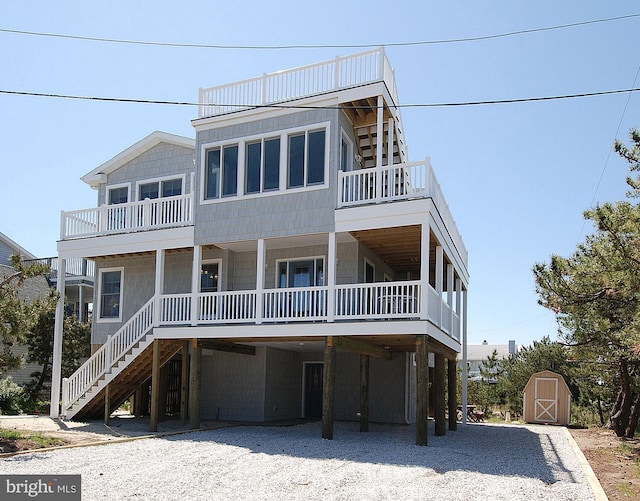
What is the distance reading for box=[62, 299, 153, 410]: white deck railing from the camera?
18.4 meters

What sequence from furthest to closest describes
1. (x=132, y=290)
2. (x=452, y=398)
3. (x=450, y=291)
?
(x=132, y=290), (x=452, y=398), (x=450, y=291)

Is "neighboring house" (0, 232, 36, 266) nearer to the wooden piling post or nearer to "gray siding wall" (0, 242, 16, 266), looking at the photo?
"gray siding wall" (0, 242, 16, 266)

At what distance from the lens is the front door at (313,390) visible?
22031mm

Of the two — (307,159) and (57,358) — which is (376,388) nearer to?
(307,159)

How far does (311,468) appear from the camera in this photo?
11.9 metres

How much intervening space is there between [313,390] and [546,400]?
30.4 feet

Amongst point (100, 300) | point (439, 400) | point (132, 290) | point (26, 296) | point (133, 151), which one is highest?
point (133, 151)

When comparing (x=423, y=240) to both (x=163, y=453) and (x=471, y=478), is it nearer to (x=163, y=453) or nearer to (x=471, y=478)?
(x=471, y=478)

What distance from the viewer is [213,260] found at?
2073cm

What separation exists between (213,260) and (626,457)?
12608mm

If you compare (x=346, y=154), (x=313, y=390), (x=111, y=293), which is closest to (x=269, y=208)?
(x=346, y=154)

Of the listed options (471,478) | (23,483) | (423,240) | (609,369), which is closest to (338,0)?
(423,240)

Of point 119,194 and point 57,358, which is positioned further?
point 119,194

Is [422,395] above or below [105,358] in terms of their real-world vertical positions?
below
